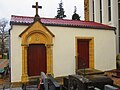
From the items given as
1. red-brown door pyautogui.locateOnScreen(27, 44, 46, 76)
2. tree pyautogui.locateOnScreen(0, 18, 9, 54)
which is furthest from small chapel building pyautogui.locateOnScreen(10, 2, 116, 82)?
tree pyautogui.locateOnScreen(0, 18, 9, 54)

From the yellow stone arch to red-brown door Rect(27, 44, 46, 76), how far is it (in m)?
0.27

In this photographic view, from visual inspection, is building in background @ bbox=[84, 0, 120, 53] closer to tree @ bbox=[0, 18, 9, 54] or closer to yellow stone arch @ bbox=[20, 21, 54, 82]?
yellow stone arch @ bbox=[20, 21, 54, 82]

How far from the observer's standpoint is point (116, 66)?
1591 centimetres

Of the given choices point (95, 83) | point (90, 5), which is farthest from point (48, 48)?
point (90, 5)

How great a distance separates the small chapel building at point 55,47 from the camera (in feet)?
39.6

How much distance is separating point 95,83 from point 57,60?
5.77 m

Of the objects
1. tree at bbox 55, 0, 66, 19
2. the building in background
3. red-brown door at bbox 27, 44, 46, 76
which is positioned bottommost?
red-brown door at bbox 27, 44, 46, 76

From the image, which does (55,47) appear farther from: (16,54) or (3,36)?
(3,36)

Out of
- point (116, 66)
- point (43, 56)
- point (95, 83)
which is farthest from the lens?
point (116, 66)

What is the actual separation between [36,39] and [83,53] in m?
3.50

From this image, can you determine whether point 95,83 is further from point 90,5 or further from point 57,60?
point 90,5

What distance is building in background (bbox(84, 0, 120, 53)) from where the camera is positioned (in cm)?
1775

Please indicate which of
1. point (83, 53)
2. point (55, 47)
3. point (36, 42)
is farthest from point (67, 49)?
point (36, 42)

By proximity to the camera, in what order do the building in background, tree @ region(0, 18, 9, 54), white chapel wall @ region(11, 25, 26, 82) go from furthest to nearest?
tree @ region(0, 18, 9, 54)
the building in background
white chapel wall @ region(11, 25, 26, 82)
